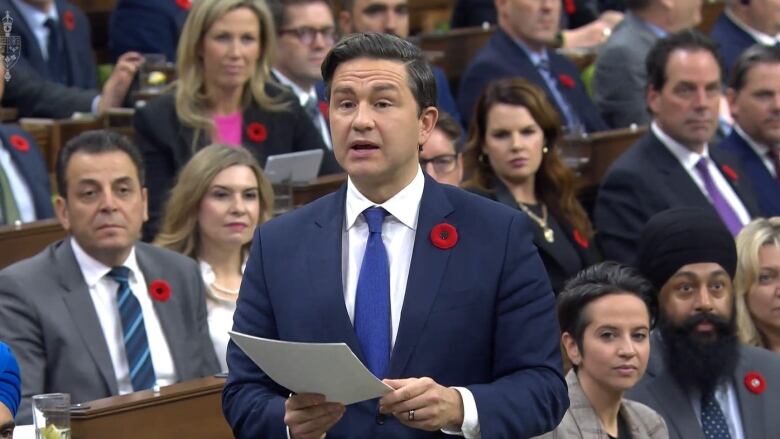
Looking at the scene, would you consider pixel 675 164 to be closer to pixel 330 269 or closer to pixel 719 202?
pixel 719 202

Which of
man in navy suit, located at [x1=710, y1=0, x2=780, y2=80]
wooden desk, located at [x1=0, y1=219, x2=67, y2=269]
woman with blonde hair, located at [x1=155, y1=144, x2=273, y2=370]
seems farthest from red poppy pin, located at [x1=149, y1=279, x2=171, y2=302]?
man in navy suit, located at [x1=710, y1=0, x2=780, y2=80]

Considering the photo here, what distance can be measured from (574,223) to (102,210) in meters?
1.91

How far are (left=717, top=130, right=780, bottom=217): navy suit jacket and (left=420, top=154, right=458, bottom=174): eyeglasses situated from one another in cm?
142

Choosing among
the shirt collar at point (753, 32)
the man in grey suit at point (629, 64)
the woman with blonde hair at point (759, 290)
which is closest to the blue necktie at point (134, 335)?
the woman with blonde hair at point (759, 290)

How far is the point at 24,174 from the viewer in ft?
19.2

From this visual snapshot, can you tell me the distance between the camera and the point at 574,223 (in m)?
5.87

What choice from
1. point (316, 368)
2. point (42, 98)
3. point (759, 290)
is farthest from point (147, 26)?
point (316, 368)

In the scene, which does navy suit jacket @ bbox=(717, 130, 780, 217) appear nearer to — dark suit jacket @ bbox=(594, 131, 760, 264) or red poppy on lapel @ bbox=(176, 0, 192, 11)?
dark suit jacket @ bbox=(594, 131, 760, 264)

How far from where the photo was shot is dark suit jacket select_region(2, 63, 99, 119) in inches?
267

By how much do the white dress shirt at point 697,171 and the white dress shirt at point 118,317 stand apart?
7.69 ft

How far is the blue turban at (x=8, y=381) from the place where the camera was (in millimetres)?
2998

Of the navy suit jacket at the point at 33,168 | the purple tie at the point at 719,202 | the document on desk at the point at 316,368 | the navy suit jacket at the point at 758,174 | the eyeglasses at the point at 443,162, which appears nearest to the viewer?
the document on desk at the point at 316,368

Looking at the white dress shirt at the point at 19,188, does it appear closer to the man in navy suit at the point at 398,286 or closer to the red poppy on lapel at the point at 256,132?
the red poppy on lapel at the point at 256,132

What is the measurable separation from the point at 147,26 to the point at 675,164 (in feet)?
9.03
